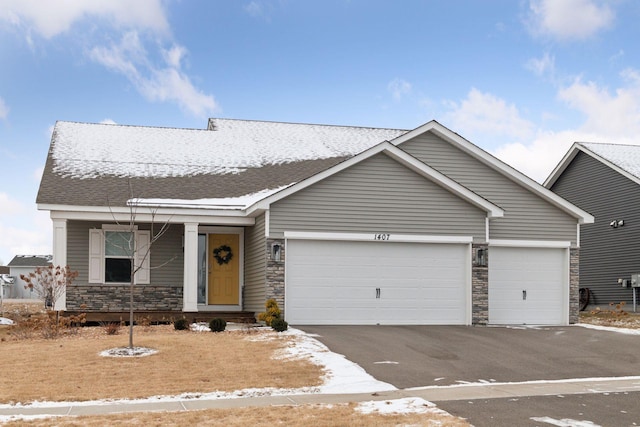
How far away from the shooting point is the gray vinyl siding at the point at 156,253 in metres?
22.3

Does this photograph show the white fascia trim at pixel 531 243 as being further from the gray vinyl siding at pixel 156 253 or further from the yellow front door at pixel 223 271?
the gray vinyl siding at pixel 156 253

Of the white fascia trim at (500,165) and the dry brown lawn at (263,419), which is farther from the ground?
the white fascia trim at (500,165)

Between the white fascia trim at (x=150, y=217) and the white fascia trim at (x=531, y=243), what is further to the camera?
the white fascia trim at (x=531, y=243)

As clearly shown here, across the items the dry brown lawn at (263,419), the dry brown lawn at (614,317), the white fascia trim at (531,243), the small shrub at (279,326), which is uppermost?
the white fascia trim at (531,243)

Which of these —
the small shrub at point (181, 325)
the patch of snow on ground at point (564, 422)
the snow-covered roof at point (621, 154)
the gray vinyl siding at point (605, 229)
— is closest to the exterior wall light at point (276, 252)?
the small shrub at point (181, 325)

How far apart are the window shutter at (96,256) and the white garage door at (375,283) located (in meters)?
5.96

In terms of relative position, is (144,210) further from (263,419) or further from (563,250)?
→ (563,250)

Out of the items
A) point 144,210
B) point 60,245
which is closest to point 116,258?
point 60,245

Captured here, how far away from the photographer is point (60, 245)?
20656 millimetres

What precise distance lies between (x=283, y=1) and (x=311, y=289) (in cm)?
938

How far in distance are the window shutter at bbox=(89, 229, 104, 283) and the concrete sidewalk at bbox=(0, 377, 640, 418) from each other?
38.2 feet

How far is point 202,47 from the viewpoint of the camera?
26797 mm

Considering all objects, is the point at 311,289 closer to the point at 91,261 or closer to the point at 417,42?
the point at 91,261

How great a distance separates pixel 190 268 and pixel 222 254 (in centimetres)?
232
